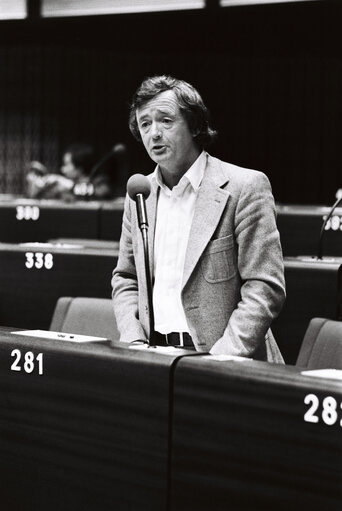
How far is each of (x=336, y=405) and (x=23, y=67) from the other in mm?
10552

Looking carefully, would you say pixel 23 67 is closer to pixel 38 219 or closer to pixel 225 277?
pixel 38 219

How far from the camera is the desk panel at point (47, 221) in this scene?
632 cm

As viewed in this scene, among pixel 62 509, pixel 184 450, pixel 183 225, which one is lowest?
pixel 62 509

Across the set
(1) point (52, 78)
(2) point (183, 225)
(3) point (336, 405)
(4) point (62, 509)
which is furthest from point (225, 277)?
(1) point (52, 78)

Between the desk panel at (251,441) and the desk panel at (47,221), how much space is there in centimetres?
A: 455

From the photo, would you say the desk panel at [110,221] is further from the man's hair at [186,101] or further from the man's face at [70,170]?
the man's face at [70,170]

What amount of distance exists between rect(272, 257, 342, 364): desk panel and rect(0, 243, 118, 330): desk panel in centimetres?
74

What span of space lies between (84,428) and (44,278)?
219 cm

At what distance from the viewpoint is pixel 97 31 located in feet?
24.7

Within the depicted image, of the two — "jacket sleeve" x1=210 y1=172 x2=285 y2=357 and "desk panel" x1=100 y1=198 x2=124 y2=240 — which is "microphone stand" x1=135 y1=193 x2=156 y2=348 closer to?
"jacket sleeve" x1=210 y1=172 x2=285 y2=357

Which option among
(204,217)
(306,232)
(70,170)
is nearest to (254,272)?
(204,217)

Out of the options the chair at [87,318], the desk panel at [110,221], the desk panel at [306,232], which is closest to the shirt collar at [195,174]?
the chair at [87,318]

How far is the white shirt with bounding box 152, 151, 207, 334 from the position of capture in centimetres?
252

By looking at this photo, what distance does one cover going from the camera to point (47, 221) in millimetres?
6418
